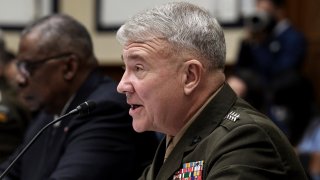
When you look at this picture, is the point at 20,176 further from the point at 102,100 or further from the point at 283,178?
the point at 283,178

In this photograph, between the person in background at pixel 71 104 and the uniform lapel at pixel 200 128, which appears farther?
the person in background at pixel 71 104

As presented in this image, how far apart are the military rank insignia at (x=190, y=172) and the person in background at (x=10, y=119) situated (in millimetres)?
1661

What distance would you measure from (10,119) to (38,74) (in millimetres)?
703

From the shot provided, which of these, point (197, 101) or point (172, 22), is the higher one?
point (172, 22)

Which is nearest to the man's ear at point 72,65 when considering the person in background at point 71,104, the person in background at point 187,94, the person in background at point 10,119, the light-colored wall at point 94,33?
the person in background at point 71,104

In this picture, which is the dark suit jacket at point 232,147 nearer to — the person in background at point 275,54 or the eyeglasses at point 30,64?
the eyeglasses at point 30,64

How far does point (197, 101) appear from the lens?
80.3 inches

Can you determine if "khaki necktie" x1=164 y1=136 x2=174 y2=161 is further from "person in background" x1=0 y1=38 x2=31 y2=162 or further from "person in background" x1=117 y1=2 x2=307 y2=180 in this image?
"person in background" x1=0 y1=38 x2=31 y2=162

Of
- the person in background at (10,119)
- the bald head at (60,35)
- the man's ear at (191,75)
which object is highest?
the man's ear at (191,75)

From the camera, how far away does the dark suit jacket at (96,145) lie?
2.63 metres

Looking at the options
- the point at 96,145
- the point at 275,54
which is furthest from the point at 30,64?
the point at 275,54

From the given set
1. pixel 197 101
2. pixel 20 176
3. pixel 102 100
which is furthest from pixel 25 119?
pixel 197 101

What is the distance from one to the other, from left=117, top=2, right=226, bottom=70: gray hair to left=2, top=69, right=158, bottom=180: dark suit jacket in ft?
2.36

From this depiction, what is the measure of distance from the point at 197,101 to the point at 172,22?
216mm
